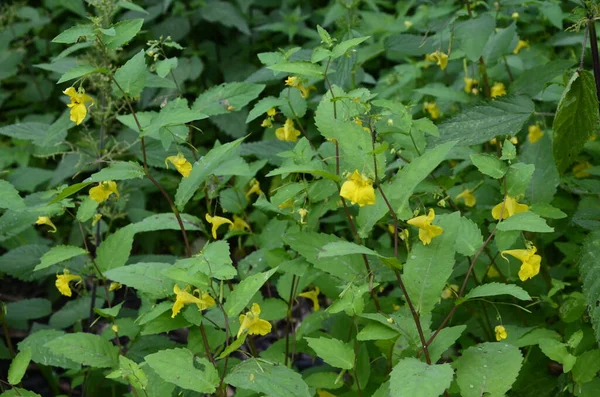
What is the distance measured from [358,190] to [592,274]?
631 millimetres

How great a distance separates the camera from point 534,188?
6.57ft

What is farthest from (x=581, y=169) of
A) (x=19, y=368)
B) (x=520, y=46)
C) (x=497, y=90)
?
(x=19, y=368)

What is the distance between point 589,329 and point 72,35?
146 cm

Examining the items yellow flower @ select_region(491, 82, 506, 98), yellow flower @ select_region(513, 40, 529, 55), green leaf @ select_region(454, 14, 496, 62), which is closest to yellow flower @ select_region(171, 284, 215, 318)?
green leaf @ select_region(454, 14, 496, 62)

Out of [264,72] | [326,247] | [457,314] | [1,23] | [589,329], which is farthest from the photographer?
[1,23]

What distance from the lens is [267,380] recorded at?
151 cm

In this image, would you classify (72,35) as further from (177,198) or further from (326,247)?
(326,247)

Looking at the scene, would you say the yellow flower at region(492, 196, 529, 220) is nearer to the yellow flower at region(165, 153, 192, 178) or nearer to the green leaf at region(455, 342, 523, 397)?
the green leaf at region(455, 342, 523, 397)

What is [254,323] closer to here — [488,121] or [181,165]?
[181,165]

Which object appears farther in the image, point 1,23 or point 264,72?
point 1,23

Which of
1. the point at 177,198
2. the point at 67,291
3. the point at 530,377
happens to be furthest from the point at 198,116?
the point at 530,377

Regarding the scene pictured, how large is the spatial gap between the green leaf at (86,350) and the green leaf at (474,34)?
1275 mm

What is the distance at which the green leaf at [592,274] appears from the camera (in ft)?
5.30

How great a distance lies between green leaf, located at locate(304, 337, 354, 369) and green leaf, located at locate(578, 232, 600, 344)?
21.1 inches
